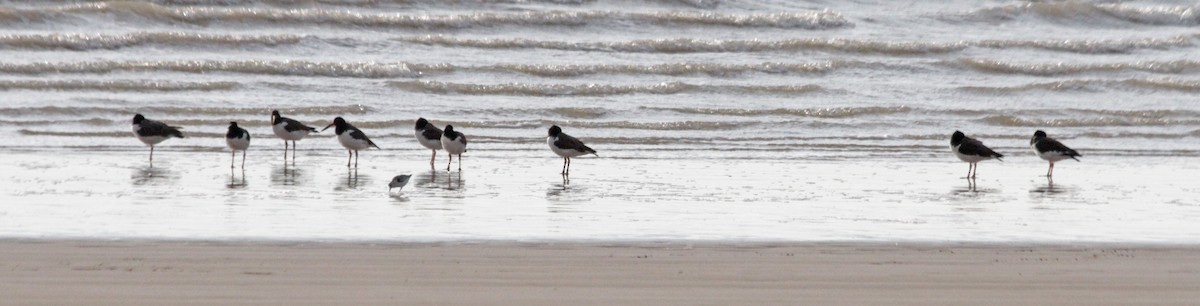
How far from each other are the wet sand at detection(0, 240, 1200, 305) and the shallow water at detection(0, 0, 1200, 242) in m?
0.60

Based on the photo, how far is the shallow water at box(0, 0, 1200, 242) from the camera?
29.5ft

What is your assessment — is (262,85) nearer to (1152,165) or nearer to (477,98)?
(477,98)

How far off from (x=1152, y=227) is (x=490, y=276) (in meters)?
3.95

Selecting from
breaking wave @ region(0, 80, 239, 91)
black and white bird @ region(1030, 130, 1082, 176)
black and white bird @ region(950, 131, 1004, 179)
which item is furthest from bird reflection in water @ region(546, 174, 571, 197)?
breaking wave @ region(0, 80, 239, 91)

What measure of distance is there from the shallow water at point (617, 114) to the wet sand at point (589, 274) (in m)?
0.60

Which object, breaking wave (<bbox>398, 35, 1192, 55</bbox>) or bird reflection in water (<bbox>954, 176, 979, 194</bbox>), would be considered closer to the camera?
bird reflection in water (<bbox>954, 176, 979, 194</bbox>)

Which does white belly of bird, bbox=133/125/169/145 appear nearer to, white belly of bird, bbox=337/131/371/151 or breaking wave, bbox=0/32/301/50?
white belly of bird, bbox=337/131/371/151

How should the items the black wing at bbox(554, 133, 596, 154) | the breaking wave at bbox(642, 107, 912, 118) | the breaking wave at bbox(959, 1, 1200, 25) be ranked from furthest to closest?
the breaking wave at bbox(959, 1, 1200, 25), the breaking wave at bbox(642, 107, 912, 118), the black wing at bbox(554, 133, 596, 154)

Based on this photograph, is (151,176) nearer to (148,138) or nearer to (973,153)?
(148,138)

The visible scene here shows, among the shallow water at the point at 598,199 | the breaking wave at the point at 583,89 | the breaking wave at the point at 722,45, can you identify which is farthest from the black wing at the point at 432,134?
the breaking wave at the point at 722,45

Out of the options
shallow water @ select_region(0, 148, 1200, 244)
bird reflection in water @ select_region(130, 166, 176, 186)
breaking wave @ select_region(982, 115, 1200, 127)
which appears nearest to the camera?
shallow water @ select_region(0, 148, 1200, 244)

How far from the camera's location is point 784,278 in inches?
249

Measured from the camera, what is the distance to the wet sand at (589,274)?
583 centimetres

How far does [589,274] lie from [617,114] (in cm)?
1344
